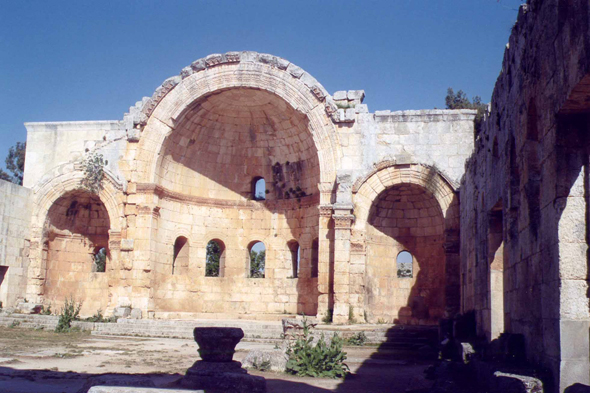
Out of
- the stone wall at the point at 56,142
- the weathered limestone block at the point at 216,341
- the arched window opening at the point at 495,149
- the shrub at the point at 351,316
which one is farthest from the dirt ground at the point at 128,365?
the stone wall at the point at 56,142

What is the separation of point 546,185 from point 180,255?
1637 centimetres

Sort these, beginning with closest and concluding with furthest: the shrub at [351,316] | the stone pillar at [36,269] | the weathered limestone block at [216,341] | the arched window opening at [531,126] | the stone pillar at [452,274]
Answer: the arched window opening at [531,126]
the weathered limestone block at [216,341]
the stone pillar at [452,274]
the shrub at [351,316]
the stone pillar at [36,269]

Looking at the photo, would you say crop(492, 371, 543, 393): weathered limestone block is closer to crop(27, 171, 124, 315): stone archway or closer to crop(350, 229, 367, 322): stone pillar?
crop(350, 229, 367, 322): stone pillar

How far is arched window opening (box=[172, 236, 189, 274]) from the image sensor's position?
21.6 metres

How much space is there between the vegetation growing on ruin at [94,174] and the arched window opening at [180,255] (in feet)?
10.8

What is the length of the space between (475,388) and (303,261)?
1268 centimetres

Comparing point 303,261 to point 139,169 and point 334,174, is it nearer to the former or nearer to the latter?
point 334,174

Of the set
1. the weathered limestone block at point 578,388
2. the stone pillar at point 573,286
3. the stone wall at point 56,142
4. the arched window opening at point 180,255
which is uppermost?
the stone wall at point 56,142

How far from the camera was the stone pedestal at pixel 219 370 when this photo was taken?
323 inches

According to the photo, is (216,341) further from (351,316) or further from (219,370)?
(351,316)

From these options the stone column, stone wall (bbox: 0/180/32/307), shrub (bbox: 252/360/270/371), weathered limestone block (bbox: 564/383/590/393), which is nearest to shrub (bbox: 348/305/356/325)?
shrub (bbox: 252/360/270/371)

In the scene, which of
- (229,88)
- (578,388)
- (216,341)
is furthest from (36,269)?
(578,388)

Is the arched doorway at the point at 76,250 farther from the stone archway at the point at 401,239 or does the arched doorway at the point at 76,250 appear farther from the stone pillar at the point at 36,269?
the stone archway at the point at 401,239

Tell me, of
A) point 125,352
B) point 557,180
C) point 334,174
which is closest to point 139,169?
point 334,174
